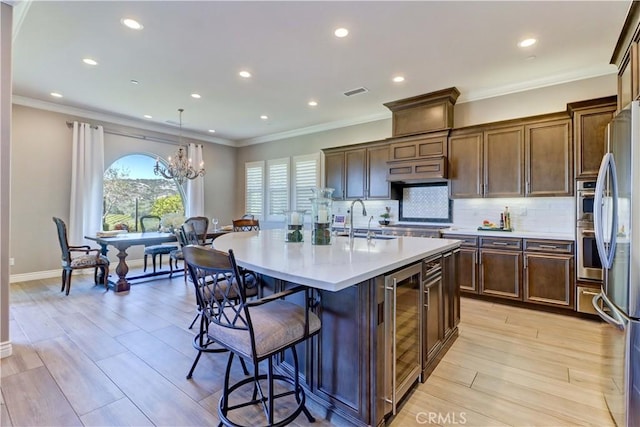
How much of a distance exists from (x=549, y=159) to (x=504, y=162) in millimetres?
478

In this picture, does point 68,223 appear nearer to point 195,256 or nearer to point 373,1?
point 195,256

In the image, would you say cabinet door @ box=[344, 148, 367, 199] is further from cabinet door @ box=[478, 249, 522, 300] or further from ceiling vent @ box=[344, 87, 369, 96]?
cabinet door @ box=[478, 249, 522, 300]

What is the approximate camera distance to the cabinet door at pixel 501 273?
12.2ft

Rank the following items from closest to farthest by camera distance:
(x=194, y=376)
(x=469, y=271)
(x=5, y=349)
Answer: (x=194, y=376)
(x=5, y=349)
(x=469, y=271)

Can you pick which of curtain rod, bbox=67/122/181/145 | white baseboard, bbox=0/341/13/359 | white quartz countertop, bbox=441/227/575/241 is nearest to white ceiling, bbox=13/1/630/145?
curtain rod, bbox=67/122/181/145

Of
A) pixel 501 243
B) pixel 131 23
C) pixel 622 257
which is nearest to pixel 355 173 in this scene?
pixel 501 243

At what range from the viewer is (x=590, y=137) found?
11.0ft

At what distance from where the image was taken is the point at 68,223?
5.38 m

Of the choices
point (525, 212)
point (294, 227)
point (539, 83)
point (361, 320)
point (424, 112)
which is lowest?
point (361, 320)

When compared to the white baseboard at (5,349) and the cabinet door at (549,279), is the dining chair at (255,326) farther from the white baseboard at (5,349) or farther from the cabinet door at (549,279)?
the cabinet door at (549,279)

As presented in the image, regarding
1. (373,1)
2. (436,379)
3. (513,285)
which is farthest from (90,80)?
(513,285)

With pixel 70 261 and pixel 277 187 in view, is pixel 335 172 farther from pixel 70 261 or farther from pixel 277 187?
pixel 70 261

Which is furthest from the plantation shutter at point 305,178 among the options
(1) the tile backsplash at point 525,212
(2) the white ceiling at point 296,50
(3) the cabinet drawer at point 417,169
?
(1) the tile backsplash at point 525,212

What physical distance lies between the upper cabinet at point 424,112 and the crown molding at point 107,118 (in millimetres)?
4680
